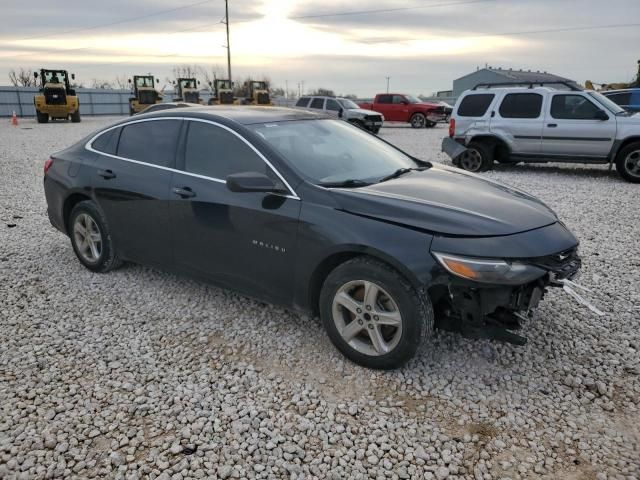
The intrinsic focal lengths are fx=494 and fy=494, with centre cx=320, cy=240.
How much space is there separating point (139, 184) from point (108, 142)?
785mm

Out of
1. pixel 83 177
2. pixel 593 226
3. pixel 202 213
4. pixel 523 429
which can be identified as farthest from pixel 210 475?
pixel 593 226

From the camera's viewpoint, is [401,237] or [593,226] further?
[593,226]

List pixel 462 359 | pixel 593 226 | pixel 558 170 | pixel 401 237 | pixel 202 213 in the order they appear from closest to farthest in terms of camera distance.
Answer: pixel 401 237 → pixel 462 359 → pixel 202 213 → pixel 593 226 → pixel 558 170

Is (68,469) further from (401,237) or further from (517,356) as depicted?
(517,356)

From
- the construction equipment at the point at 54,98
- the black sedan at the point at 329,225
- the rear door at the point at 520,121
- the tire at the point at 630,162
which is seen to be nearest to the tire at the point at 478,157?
the rear door at the point at 520,121

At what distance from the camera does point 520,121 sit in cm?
1063

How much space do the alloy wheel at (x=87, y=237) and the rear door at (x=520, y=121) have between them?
8893mm

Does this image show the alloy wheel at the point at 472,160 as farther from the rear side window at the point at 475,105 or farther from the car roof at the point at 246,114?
the car roof at the point at 246,114

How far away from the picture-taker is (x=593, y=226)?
21.9 feet

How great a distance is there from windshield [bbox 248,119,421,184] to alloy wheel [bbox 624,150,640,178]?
7.51 m

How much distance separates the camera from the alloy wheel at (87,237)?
4723 millimetres

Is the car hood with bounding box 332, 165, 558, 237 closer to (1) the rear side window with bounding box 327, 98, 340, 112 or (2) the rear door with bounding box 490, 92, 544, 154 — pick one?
(2) the rear door with bounding box 490, 92, 544, 154

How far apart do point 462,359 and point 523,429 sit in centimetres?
70

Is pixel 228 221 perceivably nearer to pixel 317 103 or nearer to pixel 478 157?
pixel 478 157
